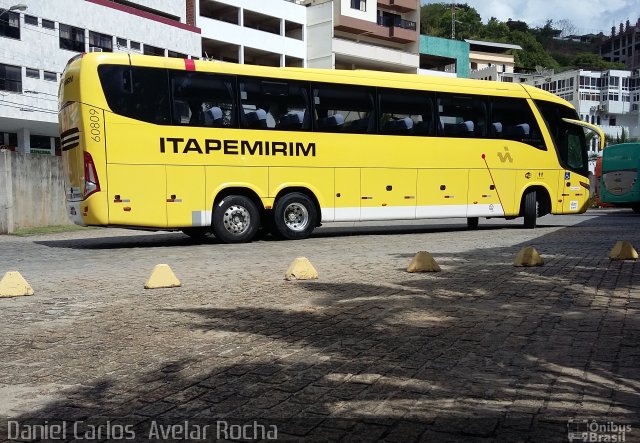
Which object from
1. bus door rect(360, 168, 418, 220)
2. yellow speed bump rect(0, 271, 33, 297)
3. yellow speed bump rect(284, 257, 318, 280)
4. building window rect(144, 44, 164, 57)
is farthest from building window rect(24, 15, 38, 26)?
yellow speed bump rect(284, 257, 318, 280)

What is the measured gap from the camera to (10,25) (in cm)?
3019

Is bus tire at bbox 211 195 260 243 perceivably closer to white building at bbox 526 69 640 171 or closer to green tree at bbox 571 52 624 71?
white building at bbox 526 69 640 171

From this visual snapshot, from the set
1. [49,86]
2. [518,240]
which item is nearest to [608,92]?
[49,86]

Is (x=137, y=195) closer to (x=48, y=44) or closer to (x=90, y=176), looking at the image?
(x=90, y=176)

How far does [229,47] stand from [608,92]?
62.2 metres

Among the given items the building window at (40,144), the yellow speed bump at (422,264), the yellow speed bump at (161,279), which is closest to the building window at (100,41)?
the building window at (40,144)

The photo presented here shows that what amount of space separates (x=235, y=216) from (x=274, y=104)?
2655mm

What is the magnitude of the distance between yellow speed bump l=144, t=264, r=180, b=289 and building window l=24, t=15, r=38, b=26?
94.8ft

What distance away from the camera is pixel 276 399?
133 inches

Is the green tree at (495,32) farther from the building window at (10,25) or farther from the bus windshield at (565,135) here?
the bus windshield at (565,135)

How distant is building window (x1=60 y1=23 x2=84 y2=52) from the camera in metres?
32.7

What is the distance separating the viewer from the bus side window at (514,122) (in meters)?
16.2

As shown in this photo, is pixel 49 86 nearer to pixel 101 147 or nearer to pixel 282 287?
pixel 101 147

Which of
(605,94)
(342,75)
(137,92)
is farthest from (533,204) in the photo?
Result: (605,94)
